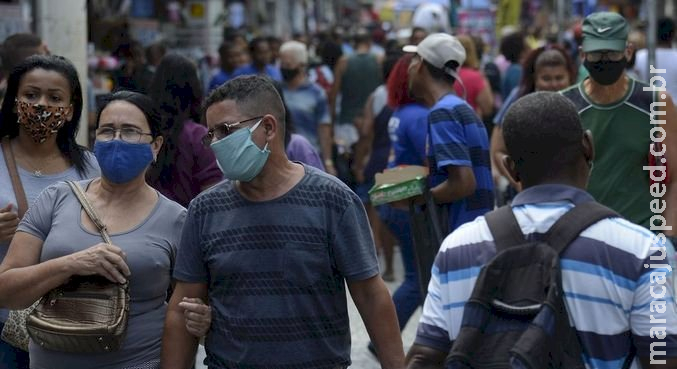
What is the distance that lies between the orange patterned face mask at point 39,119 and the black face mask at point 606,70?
2469 mm

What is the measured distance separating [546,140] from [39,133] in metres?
2.45

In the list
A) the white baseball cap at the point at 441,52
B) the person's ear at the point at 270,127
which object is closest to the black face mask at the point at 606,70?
the white baseball cap at the point at 441,52

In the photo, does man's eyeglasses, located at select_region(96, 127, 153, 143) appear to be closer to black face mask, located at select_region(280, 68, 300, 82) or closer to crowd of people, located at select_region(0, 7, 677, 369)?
crowd of people, located at select_region(0, 7, 677, 369)

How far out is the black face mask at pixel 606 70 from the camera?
237 inches

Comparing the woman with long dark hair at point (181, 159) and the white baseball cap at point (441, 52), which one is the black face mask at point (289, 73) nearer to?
the white baseball cap at point (441, 52)

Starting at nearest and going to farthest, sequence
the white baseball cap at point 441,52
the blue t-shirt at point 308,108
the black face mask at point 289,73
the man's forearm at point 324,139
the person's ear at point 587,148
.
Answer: the person's ear at point 587,148 → the white baseball cap at point 441,52 → the blue t-shirt at point 308,108 → the man's forearm at point 324,139 → the black face mask at point 289,73

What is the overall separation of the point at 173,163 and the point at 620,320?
336cm

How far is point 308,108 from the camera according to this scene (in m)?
11.0

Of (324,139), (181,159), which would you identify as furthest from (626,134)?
(324,139)

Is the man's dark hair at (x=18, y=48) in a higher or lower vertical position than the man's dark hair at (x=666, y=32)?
higher

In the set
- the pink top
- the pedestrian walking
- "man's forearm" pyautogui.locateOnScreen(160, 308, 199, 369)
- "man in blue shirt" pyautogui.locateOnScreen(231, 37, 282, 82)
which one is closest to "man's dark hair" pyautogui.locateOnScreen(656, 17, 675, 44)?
the pink top

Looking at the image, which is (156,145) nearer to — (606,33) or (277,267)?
(277,267)

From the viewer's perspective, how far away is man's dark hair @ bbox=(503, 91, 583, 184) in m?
3.29

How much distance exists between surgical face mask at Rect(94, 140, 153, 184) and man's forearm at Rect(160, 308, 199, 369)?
22.0 inches
